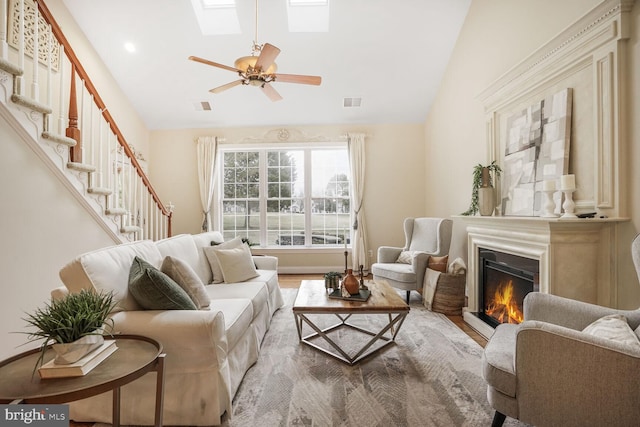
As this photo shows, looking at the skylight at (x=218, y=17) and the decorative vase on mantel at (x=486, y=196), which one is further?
the skylight at (x=218, y=17)

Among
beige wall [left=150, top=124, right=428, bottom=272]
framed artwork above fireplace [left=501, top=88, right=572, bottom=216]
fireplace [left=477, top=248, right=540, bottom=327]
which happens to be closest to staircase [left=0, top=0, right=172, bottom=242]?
beige wall [left=150, top=124, right=428, bottom=272]

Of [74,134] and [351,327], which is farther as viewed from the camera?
[351,327]

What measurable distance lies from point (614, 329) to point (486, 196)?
2.14 meters

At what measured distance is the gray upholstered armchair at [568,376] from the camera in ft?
4.03

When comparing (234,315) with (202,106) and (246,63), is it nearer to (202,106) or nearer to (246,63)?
(246,63)

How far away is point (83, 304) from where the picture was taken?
1.24 m

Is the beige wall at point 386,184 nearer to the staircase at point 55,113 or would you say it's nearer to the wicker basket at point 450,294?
the wicker basket at point 450,294

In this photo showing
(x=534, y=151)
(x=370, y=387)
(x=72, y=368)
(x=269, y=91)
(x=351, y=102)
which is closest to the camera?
(x=72, y=368)

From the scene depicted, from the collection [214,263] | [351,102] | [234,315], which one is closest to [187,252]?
[214,263]

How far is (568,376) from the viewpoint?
1.31 m

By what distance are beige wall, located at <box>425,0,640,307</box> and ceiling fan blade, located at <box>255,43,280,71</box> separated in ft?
7.53

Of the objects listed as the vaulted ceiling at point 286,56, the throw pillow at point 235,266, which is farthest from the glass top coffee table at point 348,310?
the vaulted ceiling at point 286,56

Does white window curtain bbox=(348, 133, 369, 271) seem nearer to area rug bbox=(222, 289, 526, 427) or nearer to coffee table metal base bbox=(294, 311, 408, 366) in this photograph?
coffee table metal base bbox=(294, 311, 408, 366)

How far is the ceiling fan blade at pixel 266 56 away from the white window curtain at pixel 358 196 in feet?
10.4
